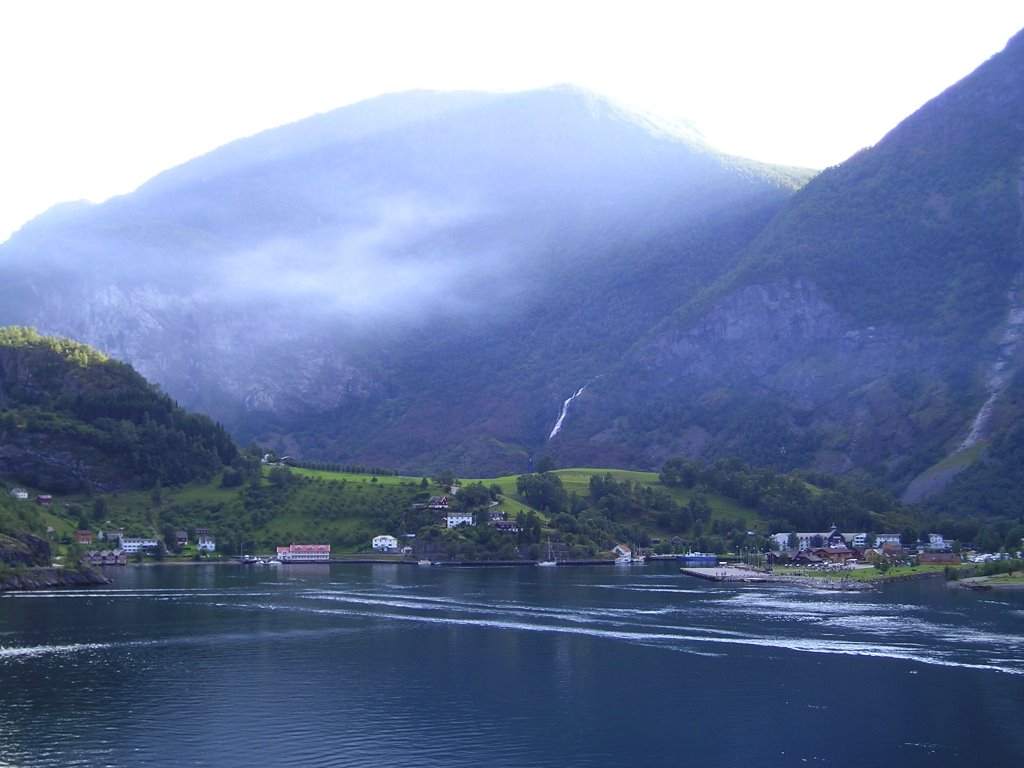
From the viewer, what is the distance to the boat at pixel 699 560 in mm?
168212

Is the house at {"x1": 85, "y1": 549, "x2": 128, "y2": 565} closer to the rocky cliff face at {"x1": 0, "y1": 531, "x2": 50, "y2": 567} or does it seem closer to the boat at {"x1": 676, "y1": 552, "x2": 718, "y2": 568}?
the rocky cliff face at {"x1": 0, "y1": 531, "x2": 50, "y2": 567}

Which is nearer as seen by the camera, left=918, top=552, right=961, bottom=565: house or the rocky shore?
the rocky shore

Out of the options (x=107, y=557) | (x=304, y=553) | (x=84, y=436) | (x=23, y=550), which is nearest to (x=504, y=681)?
(x=23, y=550)

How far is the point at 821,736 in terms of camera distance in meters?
50.0

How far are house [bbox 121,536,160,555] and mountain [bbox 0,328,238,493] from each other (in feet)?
71.9

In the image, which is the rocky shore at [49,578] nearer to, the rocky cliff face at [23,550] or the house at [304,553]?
the rocky cliff face at [23,550]

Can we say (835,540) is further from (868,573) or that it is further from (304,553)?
(304,553)

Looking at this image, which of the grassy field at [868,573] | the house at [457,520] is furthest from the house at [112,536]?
the grassy field at [868,573]

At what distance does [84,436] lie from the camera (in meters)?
183

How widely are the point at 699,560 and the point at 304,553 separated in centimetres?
Result: 6014

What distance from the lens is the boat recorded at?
16821 cm

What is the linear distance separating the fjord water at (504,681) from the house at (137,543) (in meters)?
54.6

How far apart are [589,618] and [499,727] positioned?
1542 inches

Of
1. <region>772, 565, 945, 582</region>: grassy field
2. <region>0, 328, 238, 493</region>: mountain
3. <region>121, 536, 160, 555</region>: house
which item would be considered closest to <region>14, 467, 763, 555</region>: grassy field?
<region>121, 536, 160, 555</region>: house
